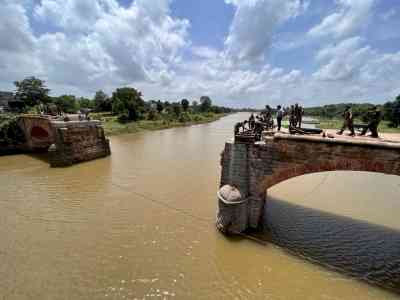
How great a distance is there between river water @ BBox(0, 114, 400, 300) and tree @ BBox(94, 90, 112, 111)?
59311 millimetres

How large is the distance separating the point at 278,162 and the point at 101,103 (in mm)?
74611

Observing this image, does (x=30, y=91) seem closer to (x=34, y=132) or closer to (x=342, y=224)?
(x=34, y=132)

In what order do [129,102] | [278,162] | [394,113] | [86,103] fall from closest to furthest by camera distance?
[278,162]
[394,113]
[129,102]
[86,103]

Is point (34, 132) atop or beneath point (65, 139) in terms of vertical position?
atop

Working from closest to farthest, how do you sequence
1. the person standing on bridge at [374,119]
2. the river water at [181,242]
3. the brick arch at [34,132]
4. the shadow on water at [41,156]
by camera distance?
the river water at [181,242] → the person standing on bridge at [374,119] → the shadow on water at [41,156] → the brick arch at [34,132]

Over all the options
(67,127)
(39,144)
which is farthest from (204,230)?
(39,144)

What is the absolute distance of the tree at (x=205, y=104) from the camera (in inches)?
4813

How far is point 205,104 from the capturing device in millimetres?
123750

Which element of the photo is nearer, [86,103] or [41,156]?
[41,156]

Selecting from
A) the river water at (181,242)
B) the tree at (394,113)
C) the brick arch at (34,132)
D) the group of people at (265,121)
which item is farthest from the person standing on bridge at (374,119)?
the tree at (394,113)

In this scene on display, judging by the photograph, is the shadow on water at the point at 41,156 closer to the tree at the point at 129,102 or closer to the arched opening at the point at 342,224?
the arched opening at the point at 342,224

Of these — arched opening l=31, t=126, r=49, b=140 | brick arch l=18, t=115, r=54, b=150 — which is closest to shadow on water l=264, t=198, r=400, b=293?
brick arch l=18, t=115, r=54, b=150

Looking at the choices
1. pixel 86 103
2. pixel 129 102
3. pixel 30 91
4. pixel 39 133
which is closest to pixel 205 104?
pixel 86 103

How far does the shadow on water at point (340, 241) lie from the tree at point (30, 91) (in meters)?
59.5
